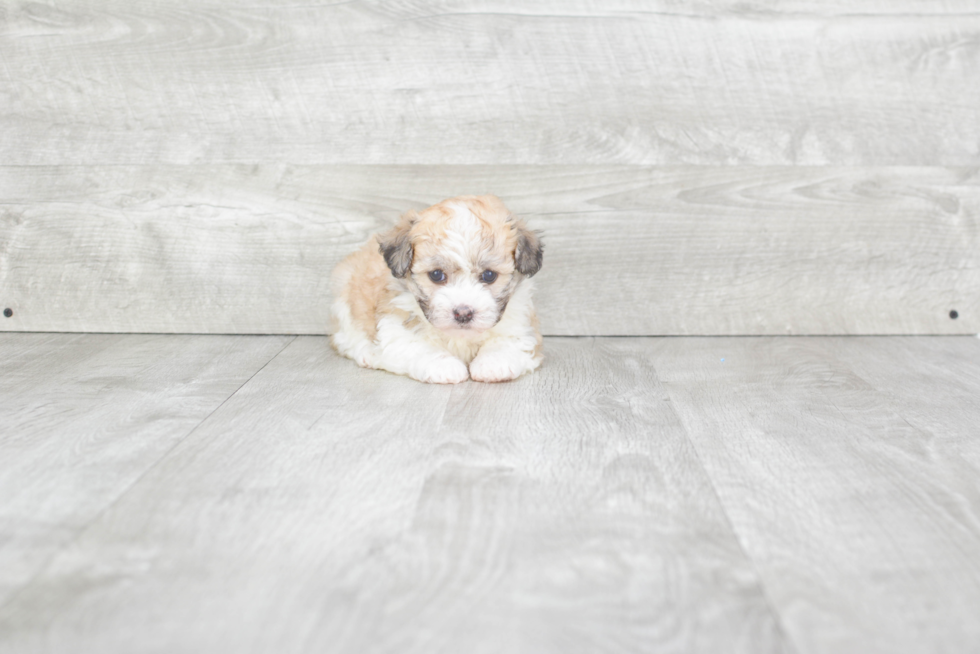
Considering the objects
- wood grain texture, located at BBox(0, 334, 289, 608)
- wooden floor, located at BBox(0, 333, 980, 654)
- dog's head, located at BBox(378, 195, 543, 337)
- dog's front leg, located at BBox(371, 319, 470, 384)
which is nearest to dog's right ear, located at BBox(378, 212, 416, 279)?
dog's head, located at BBox(378, 195, 543, 337)

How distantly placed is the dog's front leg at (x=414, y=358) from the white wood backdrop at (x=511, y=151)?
0.56m

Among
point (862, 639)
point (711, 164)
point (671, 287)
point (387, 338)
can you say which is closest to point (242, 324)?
point (387, 338)

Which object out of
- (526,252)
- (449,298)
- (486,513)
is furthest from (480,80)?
(486,513)

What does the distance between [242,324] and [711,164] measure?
1.61 meters

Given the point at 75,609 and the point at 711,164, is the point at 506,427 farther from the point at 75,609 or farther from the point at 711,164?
the point at 711,164

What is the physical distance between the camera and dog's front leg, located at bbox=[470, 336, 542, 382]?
6.58ft

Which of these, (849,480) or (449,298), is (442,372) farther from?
(849,480)

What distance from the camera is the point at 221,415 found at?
1.70 m

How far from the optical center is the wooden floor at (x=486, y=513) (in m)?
0.95

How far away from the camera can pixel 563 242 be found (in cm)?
254

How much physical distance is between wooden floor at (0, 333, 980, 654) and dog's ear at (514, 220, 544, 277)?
295mm

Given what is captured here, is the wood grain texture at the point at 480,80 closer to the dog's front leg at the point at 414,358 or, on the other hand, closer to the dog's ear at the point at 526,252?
the dog's ear at the point at 526,252

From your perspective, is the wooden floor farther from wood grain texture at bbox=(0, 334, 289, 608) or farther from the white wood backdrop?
the white wood backdrop

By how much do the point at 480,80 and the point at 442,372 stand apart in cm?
99
